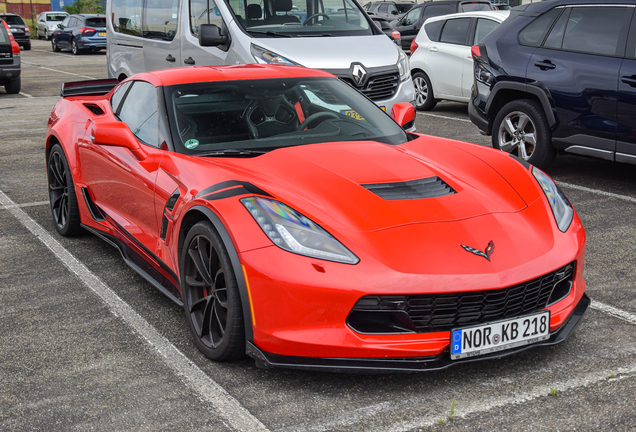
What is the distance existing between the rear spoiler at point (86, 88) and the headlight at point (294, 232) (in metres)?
3.52

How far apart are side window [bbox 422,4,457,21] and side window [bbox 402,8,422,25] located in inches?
64.0

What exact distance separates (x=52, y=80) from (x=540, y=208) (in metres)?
17.7

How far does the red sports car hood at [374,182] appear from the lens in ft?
10.8

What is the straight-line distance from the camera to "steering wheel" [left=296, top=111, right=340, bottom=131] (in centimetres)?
438

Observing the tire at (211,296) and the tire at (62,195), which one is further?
the tire at (62,195)

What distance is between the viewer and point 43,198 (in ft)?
22.6

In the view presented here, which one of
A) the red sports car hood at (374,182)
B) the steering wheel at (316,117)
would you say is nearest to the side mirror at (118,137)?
the red sports car hood at (374,182)

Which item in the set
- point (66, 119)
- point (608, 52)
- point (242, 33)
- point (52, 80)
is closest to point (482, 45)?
point (608, 52)

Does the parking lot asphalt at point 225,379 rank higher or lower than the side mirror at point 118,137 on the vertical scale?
lower

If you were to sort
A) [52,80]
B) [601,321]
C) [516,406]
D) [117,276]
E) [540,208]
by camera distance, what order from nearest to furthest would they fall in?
[516,406] → [540,208] → [601,321] → [117,276] → [52,80]

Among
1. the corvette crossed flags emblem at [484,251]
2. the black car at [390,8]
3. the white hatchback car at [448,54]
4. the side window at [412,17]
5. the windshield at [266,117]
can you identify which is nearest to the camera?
the corvette crossed flags emblem at [484,251]

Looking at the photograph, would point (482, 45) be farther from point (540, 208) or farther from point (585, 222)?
point (540, 208)

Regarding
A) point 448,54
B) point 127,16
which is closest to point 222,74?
point 127,16

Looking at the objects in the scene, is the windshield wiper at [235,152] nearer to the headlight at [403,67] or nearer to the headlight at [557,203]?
the headlight at [557,203]
